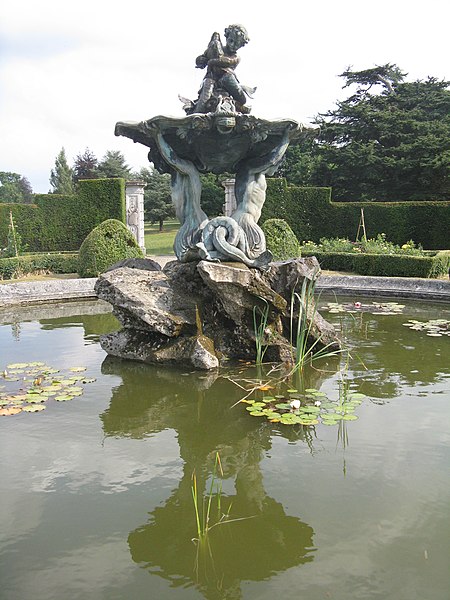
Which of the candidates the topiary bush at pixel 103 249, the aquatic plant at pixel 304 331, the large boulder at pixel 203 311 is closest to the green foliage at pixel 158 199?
the topiary bush at pixel 103 249

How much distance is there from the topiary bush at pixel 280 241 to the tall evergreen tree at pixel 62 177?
36.1m

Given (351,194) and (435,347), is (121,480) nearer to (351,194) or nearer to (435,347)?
(435,347)

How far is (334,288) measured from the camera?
10.8 meters

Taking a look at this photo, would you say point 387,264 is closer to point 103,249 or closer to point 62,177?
point 103,249

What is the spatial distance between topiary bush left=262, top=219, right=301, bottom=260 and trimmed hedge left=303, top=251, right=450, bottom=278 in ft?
5.43

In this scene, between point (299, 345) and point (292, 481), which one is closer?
point (292, 481)

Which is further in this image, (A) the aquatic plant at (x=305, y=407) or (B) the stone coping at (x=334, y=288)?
(B) the stone coping at (x=334, y=288)

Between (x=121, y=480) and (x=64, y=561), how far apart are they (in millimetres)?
765

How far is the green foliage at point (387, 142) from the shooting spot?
2555 cm

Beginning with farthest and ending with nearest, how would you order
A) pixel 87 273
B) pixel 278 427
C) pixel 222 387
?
pixel 87 273 → pixel 222 387 → pixel 278 427

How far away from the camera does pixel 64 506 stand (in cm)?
290

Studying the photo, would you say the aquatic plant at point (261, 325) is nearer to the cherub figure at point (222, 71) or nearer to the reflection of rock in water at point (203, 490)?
the reflection of rock in water at point (203, 490)

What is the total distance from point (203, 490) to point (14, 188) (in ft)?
303

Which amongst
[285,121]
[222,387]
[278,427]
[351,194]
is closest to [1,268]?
[285,121]
